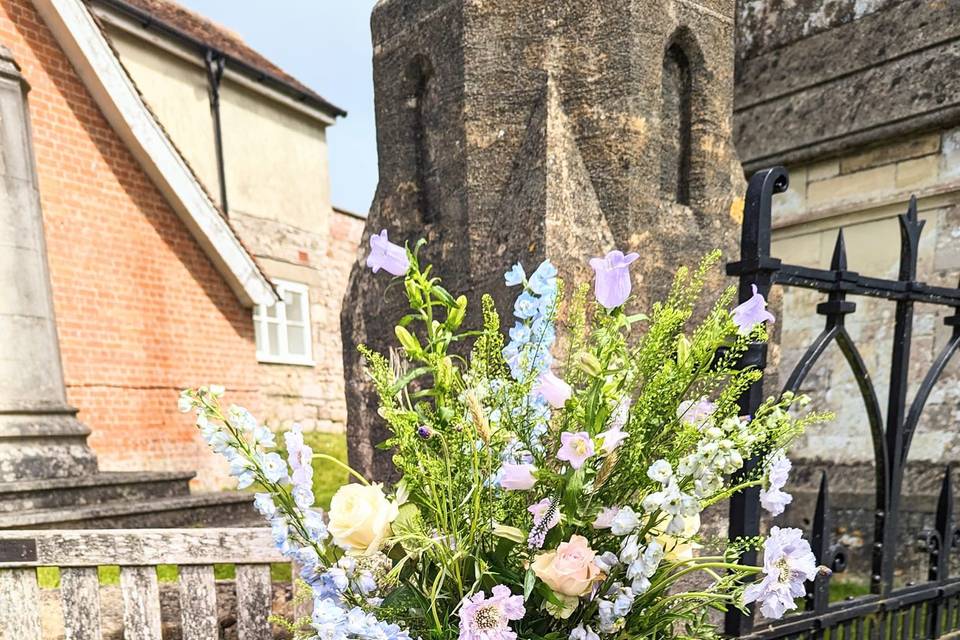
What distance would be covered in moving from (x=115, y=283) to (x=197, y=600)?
4932 millimetres

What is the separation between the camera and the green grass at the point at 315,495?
279 cm

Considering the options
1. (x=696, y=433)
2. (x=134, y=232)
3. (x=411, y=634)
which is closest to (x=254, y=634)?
(x=411, y=634)

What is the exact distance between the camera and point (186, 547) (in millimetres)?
1711

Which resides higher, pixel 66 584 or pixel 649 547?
pixel 649 547

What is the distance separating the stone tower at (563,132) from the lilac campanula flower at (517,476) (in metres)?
0.95

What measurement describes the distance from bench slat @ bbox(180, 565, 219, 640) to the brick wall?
4515mm

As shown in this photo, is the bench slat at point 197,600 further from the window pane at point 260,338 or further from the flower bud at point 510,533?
the window pane at point 260,338

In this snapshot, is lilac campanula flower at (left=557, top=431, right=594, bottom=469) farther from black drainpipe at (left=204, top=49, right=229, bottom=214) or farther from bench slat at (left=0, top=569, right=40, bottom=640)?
black drainpipe at (left=204, top=49, right=229, bottom=214)

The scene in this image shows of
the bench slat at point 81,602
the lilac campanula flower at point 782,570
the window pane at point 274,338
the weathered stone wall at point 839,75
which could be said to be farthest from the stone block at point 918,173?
the window pane at point 274,338

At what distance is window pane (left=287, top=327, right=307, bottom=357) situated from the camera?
9.40 metres

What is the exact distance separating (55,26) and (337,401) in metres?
6.41

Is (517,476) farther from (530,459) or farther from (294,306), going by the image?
(294,306)

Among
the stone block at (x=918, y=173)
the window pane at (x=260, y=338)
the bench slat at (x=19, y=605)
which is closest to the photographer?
the bench slat at (x=19, y=605)

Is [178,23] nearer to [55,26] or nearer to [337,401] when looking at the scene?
[55,26]
